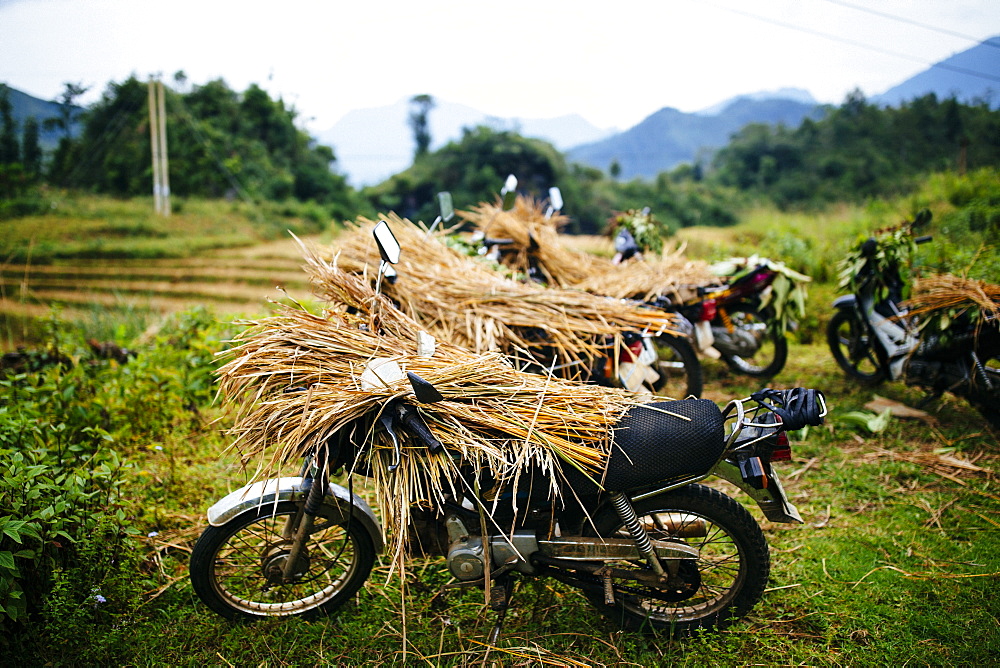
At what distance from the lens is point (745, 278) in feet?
13.7

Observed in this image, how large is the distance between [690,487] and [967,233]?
6773mm

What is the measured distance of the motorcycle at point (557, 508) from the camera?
1854 mm

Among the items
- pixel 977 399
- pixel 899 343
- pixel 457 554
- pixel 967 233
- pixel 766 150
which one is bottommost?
pixel 457 554

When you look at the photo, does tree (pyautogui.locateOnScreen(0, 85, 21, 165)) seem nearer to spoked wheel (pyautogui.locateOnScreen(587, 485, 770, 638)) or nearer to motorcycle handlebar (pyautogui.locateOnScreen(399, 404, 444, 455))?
motorcycle handlebar (pyautogui.locateOnScreen(399, 404, 444, 455))

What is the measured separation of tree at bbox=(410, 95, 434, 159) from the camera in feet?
57.8

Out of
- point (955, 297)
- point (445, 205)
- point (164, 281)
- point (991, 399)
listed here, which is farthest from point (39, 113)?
point (991, 399)

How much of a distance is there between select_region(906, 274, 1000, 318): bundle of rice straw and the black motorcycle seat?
2545mm

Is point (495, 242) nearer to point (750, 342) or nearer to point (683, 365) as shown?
point (683, 365)

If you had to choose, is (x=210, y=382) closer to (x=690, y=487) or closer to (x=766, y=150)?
(x=690, y=487)

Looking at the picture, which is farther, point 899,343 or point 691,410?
point 899,343

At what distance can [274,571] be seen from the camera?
2.22 meters

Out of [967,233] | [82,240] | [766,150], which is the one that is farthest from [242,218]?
[766,150]

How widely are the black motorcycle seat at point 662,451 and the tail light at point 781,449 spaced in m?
0.18

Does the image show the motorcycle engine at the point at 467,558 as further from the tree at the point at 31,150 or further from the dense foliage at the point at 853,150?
the dense foliage at the point at 853,150
